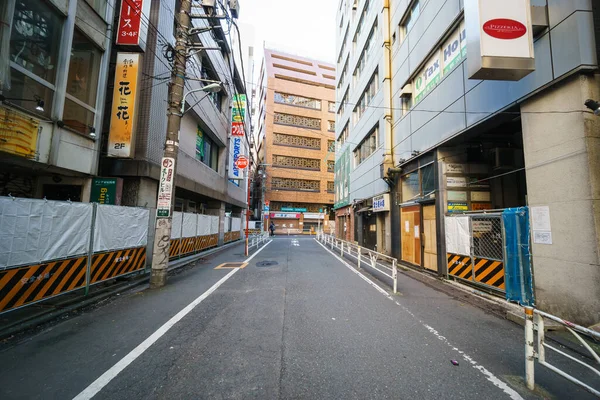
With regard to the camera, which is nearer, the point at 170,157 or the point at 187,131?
the point at 170,157

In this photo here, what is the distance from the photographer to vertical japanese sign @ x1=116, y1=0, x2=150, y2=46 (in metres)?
8.85

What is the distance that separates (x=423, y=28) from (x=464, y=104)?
16.0ft

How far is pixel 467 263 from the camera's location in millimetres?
7398

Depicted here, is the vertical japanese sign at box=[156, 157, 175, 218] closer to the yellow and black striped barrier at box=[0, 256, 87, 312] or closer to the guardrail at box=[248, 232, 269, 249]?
the yellow and black striped barrier at box=[0, 256, 87, 312]

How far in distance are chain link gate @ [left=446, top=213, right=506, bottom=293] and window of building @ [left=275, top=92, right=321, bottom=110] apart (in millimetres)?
44386

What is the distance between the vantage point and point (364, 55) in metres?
19.2

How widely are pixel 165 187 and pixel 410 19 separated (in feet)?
43.0

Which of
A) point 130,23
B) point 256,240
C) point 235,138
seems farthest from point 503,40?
point 235,138

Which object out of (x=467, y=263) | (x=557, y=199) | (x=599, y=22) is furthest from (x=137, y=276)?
(x=599, y=22)

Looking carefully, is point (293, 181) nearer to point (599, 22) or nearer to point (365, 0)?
point (365, 0)

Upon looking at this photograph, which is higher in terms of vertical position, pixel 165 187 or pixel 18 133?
pixel 18 133

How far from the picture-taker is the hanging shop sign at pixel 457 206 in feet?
28.4

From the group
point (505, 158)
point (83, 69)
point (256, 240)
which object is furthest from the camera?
point (256, 240)

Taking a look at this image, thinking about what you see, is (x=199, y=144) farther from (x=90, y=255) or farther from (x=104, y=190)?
(x=90, y=255)
